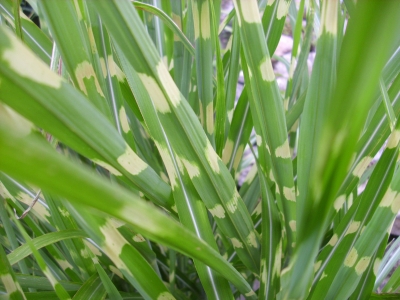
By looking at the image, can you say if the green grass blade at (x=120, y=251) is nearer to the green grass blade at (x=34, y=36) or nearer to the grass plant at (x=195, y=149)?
the grass plant at (x=195, y=149)

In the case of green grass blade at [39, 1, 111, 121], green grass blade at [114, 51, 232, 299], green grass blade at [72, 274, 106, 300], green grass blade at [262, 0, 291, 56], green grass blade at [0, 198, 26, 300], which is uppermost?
green grass blade at [262, 0, 291, 56]

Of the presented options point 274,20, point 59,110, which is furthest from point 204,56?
point 59,110

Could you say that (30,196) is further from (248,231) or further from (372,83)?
(372,83)

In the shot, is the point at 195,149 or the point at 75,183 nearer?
the point at 75,183

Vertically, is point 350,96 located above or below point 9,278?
above

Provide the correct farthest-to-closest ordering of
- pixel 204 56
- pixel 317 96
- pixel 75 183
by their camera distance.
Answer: pixel 204 56 → pixel 317 96 → pixel 75 183

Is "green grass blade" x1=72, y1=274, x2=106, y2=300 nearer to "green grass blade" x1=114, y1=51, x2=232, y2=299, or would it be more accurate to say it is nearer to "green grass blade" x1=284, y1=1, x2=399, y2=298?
"green grass blade" x1=114, y1=51, x2=232, y2=299

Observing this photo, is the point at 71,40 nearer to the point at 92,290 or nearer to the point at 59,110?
the point at 59,110

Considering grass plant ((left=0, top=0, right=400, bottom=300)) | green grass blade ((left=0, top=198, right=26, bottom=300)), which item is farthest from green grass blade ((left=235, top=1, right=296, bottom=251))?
green grass blade ((left=0, top=198, right=26, bottom=300))

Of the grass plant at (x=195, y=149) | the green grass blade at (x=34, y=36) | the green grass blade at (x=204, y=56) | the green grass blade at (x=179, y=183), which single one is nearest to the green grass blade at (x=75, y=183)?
the grass plant at (x=195, y=149)

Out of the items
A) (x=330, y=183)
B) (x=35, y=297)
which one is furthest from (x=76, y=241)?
(x=330, y=183)

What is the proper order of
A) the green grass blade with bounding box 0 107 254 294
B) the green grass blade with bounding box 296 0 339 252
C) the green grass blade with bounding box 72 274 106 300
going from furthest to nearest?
1. the green grass blade with bounding box 72 274 106 300
2. the green grass blade with bounding box 296 0 339 252
3. the green grass blade with bounding box 0 107 254 294
